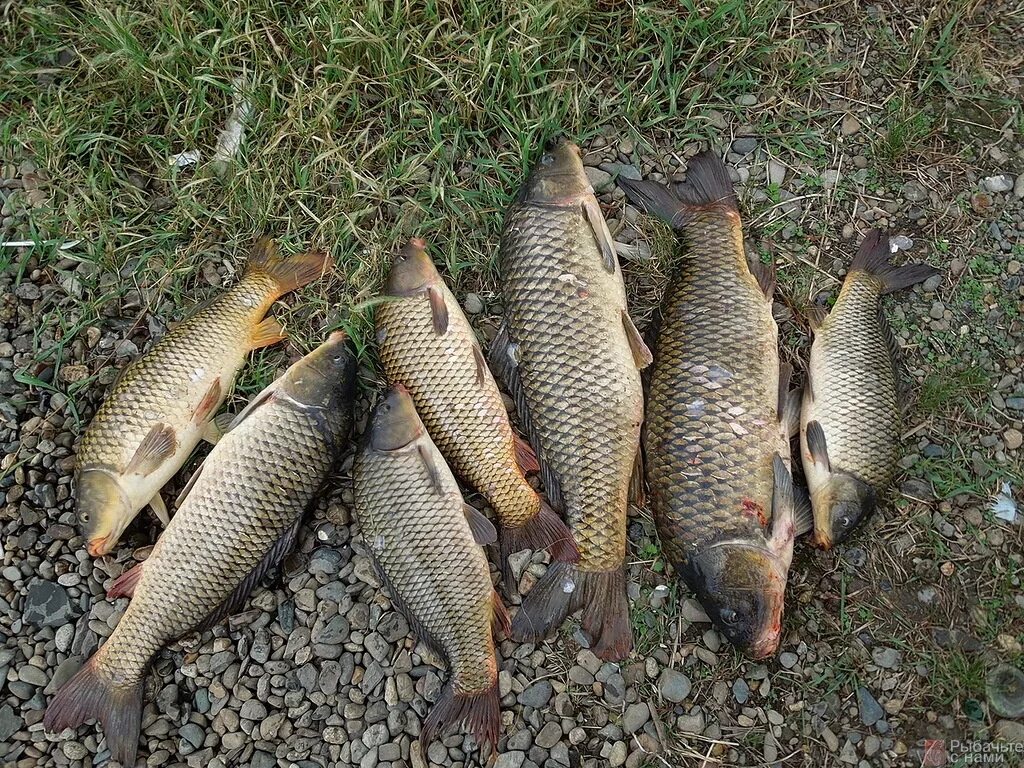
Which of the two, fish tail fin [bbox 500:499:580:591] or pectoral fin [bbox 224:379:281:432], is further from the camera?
pectoral fin [bbox 224:379:281:432]

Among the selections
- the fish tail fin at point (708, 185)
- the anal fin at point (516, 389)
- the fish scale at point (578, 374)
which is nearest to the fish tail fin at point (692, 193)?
the fish tail fin at point (708, 185)

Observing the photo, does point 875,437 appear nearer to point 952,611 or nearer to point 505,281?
point 952,611

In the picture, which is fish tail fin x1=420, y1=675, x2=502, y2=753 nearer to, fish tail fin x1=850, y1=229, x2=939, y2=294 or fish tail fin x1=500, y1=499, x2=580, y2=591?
fish tail fin x1=500, y1=499, x2=580, y2=591

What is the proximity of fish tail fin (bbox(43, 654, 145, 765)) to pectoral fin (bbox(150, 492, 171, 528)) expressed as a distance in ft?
1.85

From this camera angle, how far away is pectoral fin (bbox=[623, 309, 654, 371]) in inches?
115

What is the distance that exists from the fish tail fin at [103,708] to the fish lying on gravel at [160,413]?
0.49m

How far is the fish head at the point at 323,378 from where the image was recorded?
2.92 m

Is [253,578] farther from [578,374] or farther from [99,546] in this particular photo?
[578,374]

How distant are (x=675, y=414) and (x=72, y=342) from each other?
8.74 feet

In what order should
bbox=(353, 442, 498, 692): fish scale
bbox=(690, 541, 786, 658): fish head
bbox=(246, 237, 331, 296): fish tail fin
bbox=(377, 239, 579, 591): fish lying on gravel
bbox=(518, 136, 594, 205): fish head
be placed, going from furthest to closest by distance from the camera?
1. bbox=(246, 237, 331, 296): fish tail fin
2. bbox=(518, 136, 594, 205): fish head
3. bbox=(377, 239, 579, 591): fish lying on gravel
4. bbox=(353, 442, 498, 692): fish scale
5. bbox=(690, 541, 786, 658): fish head

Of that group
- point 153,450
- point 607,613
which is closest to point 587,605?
point 607,613

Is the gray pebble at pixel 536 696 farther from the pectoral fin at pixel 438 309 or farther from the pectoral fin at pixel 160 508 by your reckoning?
the pectoral fin at pixel 160 508

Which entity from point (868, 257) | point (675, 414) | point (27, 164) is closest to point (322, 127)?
point (27, 164)

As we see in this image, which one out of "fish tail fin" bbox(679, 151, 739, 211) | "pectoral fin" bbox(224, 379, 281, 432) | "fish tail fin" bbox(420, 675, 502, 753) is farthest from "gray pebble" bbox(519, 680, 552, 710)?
"fish tail fin" bbox(679, 151, 739, 211)
